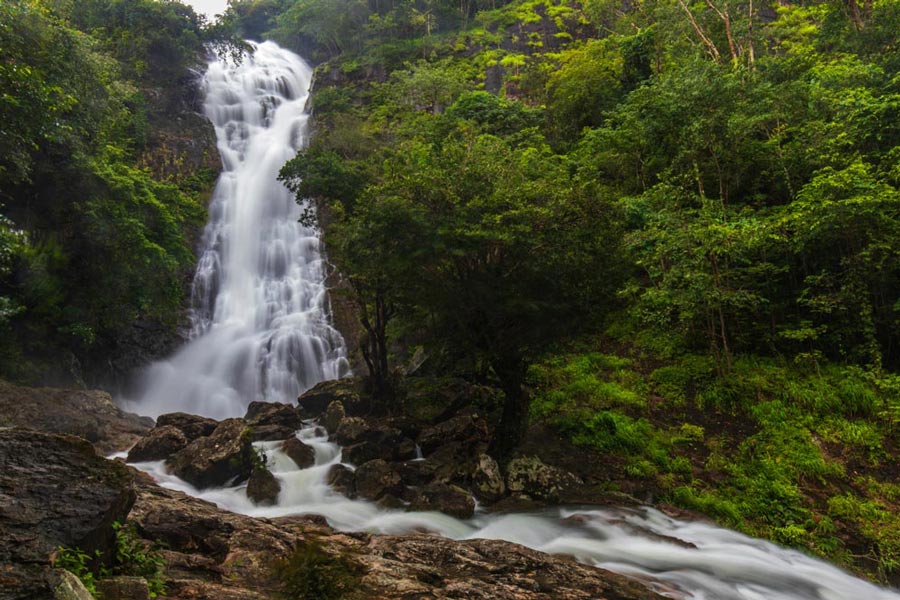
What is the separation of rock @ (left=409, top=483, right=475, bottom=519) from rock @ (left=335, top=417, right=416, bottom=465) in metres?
2.04

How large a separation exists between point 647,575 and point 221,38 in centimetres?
4066

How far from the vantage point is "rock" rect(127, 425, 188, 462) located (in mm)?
10797

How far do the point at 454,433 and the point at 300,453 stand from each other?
366 centimetres

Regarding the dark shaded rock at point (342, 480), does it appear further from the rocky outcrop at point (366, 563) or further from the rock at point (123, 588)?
the rock at point (123, 588)

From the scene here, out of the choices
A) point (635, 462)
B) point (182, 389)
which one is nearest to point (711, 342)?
point (635, 462)

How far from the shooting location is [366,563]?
538 cm

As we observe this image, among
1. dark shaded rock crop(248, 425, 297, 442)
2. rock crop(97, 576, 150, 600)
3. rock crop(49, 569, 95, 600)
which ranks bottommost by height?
rock crop(97, 576, 150, 600)

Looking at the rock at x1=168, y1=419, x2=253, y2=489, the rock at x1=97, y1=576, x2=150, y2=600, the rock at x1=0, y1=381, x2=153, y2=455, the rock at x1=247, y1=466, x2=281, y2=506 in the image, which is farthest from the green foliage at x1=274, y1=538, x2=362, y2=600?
the rock at x1=0, y1=381, x2=153, y2=455

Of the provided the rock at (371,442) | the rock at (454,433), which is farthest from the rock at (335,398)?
the rock at (454,433)

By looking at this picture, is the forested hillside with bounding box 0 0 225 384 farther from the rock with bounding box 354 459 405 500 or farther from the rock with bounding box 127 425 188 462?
the rock with bounding box 354 459 405 500

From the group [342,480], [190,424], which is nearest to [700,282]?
[342,480]

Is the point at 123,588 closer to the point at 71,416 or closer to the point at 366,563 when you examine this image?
the point at 366,563

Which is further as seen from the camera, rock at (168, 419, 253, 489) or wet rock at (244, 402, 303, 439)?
wet rock at (244, 402, 303, 439)

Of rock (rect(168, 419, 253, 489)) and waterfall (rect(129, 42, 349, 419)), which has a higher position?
waterfall (rect(129, 42, 349, 419))
